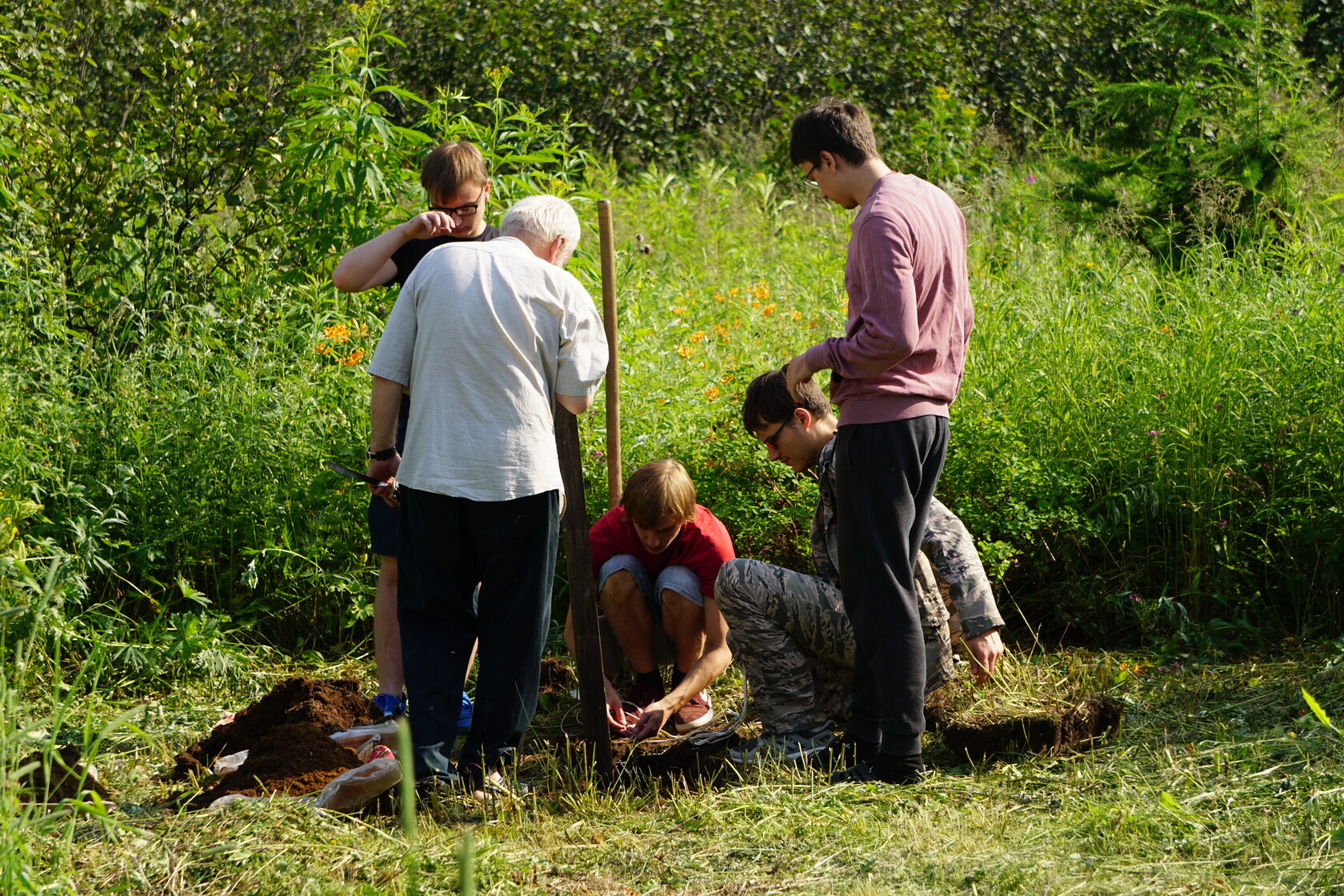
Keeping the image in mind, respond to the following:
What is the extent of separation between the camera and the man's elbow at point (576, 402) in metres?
3.40

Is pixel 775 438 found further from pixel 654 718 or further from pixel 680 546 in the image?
pixel 654 718

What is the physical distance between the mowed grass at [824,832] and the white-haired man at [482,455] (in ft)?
0.96

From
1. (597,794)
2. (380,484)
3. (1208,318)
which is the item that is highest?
(1208,318)

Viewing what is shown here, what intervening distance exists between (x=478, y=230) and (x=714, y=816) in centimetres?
189

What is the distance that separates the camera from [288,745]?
3523 mm

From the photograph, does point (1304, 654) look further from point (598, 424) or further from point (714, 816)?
point (598, 424)

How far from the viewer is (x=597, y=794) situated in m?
3.46

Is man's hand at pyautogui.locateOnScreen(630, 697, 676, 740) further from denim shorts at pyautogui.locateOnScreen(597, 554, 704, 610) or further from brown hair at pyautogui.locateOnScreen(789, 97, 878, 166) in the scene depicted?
brown hair at pyautogui.locateOnScreen(789, 97, 878, 166)

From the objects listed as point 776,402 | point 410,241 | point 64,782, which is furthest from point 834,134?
point 64,782

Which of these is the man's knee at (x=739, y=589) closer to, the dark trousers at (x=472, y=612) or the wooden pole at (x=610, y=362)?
the dark trousers at (x=472, y=612)

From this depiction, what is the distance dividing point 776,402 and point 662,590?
2.57 feet

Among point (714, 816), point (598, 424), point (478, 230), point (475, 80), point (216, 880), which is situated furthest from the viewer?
point (475, 80)

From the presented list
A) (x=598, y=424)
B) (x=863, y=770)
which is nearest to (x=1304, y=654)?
(x=863, y=770)

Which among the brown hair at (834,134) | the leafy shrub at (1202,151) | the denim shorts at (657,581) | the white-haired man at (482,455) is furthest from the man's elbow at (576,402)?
the leafy shrub at (1202,151)
